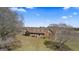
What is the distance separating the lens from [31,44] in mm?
1281

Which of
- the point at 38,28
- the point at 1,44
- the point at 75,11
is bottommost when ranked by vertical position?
the point at 1,44

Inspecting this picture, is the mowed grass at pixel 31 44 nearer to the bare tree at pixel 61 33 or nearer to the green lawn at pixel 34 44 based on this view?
the green lawn at pixel 34 44

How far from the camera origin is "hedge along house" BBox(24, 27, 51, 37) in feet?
4.23

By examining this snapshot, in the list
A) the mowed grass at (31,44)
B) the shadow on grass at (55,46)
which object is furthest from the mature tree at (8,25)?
the shadow on grass at (55,46)

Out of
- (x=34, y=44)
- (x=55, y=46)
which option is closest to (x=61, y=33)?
(x=55, y=46)

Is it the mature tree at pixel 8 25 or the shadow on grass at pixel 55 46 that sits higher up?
the mature tree at pixel 8 25

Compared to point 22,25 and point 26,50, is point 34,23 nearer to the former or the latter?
point 22,25

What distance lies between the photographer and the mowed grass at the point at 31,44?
128 centimetres

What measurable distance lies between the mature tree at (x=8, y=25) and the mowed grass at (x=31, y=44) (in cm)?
7
